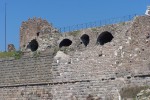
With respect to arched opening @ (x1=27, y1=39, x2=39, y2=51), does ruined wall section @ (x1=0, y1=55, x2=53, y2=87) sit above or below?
below

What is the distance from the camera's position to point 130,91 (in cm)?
2752

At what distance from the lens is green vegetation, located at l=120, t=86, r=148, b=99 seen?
2719 cm

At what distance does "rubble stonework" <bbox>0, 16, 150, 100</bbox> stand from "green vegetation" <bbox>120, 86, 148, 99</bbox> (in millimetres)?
266

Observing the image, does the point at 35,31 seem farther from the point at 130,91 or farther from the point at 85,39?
the point at 130,91

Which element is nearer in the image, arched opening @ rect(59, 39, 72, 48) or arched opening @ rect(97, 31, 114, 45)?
arched opening @ rect(97, 31, 114, 45)

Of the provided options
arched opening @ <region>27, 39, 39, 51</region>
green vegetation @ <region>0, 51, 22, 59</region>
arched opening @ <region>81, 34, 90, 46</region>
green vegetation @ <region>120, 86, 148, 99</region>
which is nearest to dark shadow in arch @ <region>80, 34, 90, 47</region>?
arched opening @ <region>81, 34, 90, 46</region>

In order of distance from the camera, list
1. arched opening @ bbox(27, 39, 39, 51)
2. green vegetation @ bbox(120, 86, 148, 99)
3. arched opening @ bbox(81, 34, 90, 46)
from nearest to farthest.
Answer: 1. green vegetation @ bbox(120, 86, 148, 99)
2. arched opening @ bbox(81, 34, 90, 46)
3. arched opening @ bbox(27, 39, 39, 51)

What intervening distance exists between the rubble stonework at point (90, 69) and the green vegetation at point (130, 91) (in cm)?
27

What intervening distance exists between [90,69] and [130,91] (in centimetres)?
336

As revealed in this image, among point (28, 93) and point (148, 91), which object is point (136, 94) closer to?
point (148, 91)

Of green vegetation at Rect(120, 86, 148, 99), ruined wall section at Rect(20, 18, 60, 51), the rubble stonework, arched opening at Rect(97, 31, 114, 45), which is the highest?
ruined wall section at Rect(20, 18, 60, 51)

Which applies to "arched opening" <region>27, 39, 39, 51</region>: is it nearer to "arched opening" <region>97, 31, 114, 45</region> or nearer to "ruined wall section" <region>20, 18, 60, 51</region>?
"ruined wall section" <region>20, 18, 60, 51</region>

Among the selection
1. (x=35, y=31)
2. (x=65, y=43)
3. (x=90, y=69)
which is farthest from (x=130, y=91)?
(x=35, y=31)

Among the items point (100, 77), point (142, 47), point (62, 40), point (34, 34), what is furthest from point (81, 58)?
point (34, 34)
